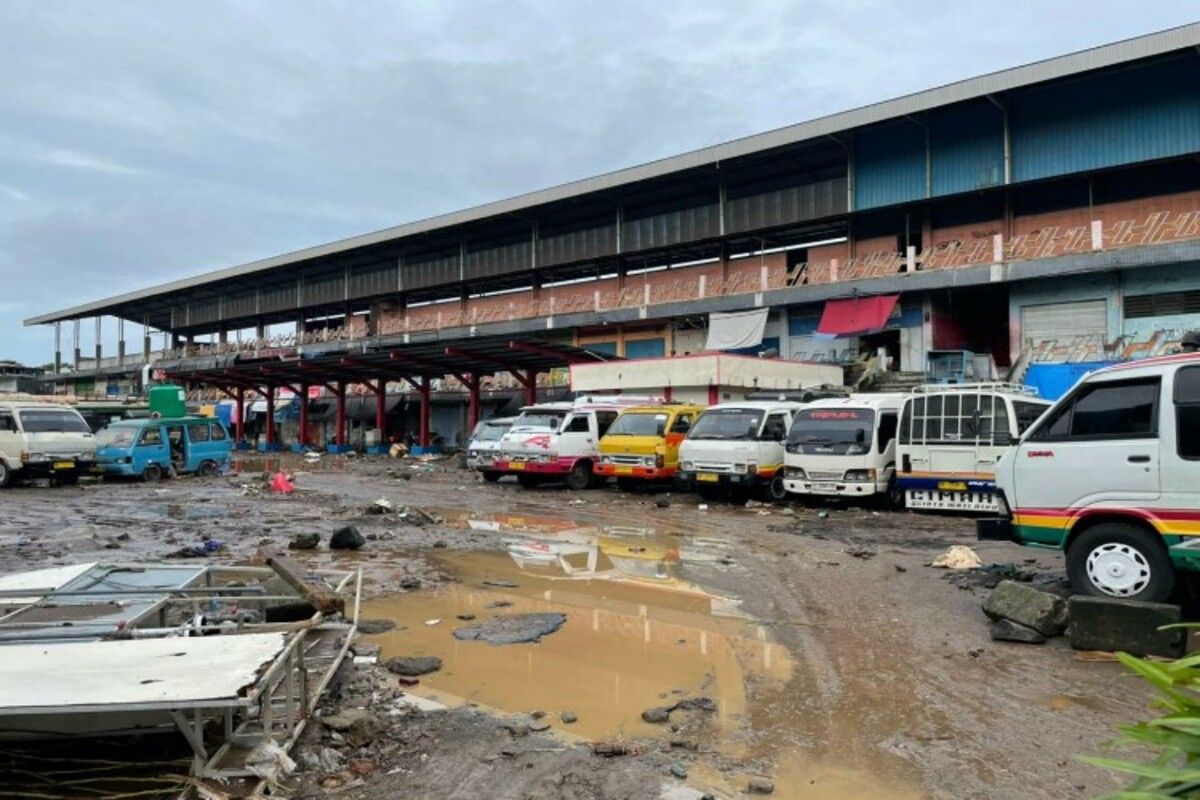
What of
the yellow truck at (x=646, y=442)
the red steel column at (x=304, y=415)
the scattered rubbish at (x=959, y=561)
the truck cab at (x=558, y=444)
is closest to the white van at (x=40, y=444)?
the truck cab at (x=558, y=444)

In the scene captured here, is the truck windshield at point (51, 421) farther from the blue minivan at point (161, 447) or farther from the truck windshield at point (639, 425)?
the truck windshield at point (639, 425)

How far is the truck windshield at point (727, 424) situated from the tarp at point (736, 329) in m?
15.3

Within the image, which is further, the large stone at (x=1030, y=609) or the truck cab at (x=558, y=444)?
the truck cab at (x=558, y=444)

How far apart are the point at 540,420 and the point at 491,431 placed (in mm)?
2785

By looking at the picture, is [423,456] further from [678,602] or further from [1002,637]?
[1002,637]

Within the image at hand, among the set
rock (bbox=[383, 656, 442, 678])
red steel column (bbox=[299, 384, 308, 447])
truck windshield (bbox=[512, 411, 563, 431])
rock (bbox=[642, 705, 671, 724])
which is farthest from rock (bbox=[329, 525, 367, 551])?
red steel column (bbox=[299, 384, 308, 447])

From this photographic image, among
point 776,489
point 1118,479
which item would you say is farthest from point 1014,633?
point 776,489

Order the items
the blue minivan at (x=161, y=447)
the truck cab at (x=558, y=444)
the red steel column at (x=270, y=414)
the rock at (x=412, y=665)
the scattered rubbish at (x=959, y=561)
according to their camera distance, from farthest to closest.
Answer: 1. the red steel column at (x=270, y=414)
2. the blue minivan at (x=161, y=447)
3. the truck cab at (x=558, y=444)
4. the scattered rubbish at (x=959, y=561)
5. the rock at (x=412, y=665)

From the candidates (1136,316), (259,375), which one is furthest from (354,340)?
(1136,316)

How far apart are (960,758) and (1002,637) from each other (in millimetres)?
2581

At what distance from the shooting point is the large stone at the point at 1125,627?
5.81 meters

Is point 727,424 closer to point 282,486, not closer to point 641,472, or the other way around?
point 641,472

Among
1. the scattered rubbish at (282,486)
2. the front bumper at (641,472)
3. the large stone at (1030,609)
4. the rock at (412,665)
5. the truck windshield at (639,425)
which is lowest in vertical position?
the scattered rubbish at (282,486)

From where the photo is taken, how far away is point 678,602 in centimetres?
795
